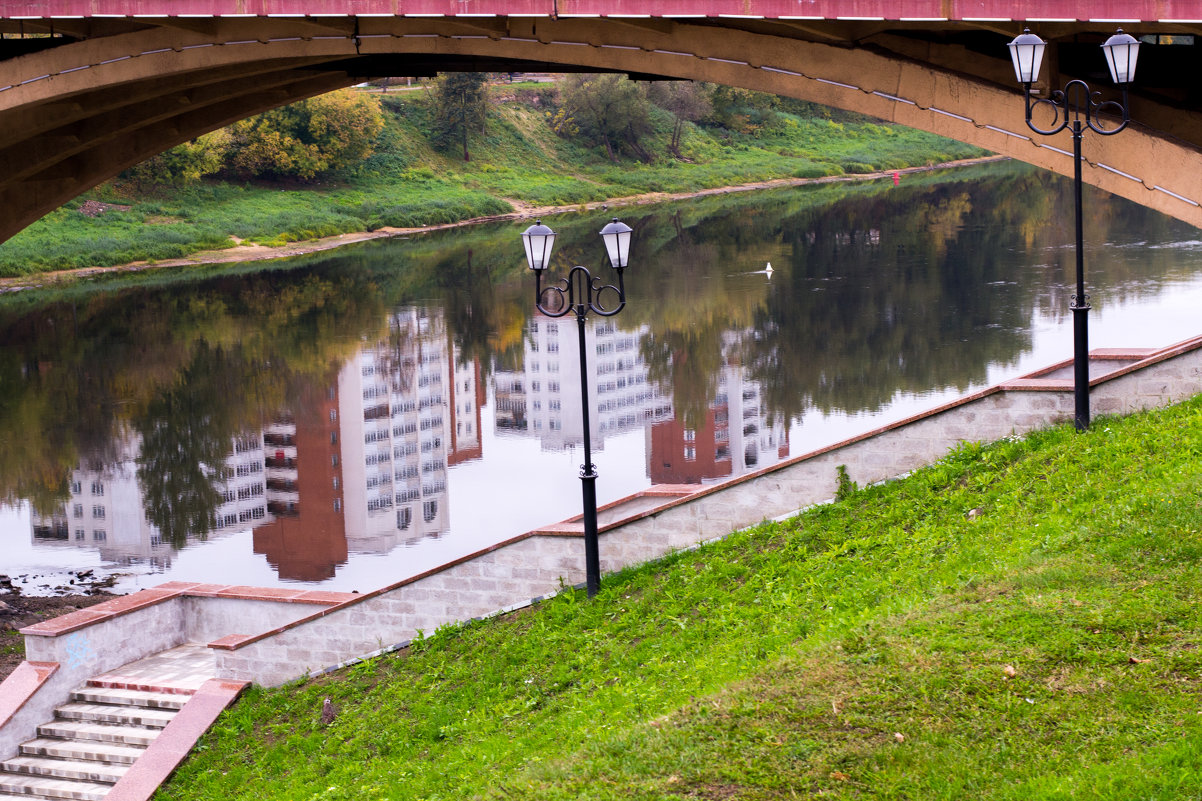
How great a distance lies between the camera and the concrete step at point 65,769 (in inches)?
425

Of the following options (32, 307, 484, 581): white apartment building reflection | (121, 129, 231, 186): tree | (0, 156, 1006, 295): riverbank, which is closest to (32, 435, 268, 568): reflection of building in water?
(32, 307, 484, 581): white apartment building reflection

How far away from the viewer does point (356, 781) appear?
8766 mm

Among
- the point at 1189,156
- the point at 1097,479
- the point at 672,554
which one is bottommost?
the point at 672,554

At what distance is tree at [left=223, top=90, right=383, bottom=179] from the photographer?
1966 inches

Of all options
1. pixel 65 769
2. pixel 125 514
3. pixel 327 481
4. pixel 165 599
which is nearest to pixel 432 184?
pixel 327 481

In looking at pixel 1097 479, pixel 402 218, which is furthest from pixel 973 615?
pixel 402 218

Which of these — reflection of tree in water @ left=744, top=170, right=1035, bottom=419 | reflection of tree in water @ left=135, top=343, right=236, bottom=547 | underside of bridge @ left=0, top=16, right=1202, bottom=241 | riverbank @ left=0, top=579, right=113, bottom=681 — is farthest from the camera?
reflection of tree in water @ left=744, top=170, right=1035, bottom=419

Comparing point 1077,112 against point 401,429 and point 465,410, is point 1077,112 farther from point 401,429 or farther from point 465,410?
point 465,410

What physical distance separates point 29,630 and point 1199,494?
9459 mm

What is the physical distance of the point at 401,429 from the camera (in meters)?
22.6

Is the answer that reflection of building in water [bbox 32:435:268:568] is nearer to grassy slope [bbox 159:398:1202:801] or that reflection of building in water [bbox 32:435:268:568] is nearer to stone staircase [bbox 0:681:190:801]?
stone staircase [bbox 0:681:190:801]

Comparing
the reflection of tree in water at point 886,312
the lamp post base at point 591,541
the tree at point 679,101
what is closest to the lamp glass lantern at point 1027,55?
the lamp post base at point 591,541

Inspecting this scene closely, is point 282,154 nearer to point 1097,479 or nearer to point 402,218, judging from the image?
point 402,218

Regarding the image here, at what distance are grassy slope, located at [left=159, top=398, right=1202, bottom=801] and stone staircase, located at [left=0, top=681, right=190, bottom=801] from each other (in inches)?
32.1
